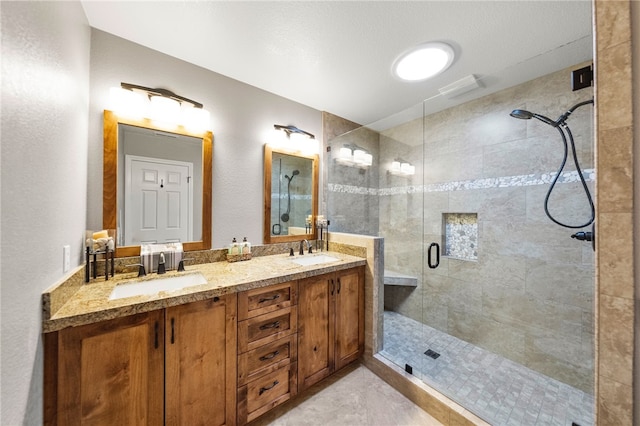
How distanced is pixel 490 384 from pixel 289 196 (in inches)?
90.0

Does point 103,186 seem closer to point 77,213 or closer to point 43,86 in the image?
point 77,213

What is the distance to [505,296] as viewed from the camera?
6.81 ft

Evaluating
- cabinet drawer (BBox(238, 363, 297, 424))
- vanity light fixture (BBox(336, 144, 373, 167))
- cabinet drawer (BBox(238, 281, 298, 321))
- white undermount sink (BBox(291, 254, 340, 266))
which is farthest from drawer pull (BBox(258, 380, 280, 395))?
vanity light fixture (BBox(336, 144, 373, 167))

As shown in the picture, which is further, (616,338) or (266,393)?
(266,393)

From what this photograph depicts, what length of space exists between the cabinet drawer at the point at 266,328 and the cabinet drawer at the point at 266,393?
228mm

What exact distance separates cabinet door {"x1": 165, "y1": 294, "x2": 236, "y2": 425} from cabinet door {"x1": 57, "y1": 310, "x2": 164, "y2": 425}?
5 cm

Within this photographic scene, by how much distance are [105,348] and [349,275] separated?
60.1 inches

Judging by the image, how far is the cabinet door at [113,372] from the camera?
36.9 inches

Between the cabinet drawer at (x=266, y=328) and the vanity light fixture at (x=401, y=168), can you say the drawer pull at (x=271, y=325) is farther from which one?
the vanity light fixture at (x=401, y=168)

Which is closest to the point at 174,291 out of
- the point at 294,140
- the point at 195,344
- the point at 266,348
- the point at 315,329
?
the point at 195,344

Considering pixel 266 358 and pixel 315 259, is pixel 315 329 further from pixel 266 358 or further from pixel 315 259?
pixel 315 259

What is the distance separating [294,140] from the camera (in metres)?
2.36

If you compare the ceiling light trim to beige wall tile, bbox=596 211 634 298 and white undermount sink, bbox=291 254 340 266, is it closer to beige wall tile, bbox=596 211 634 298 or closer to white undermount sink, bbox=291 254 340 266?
beige wall tile, bbox=596 211 634 298

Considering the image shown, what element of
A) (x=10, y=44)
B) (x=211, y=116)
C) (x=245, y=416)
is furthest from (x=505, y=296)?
(x=10, y=44)
